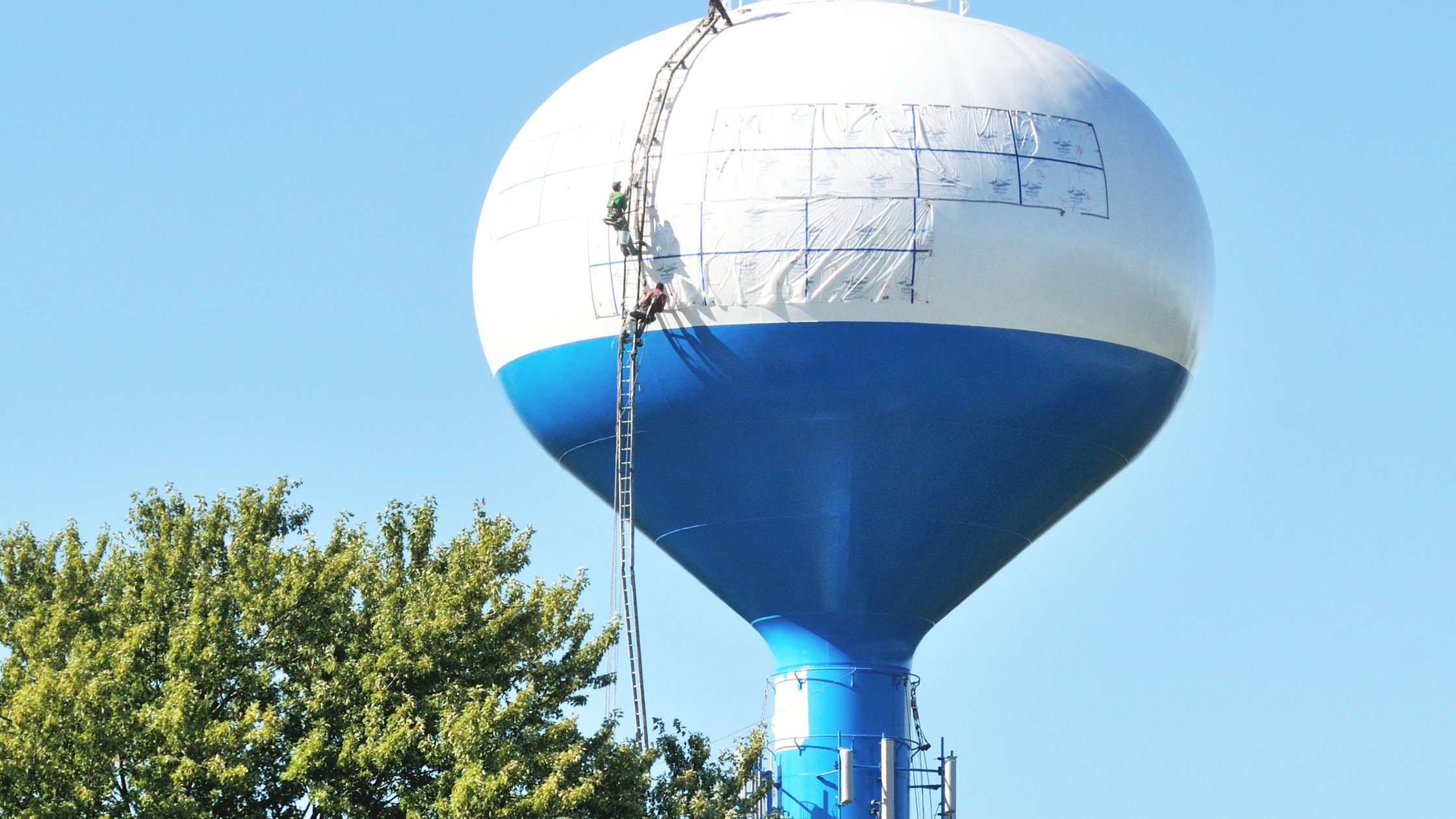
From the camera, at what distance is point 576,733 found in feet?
62.7

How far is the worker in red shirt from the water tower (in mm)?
141

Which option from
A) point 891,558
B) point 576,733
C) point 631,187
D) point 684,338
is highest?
point 631,187

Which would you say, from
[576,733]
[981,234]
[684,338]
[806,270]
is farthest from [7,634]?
[981,234]

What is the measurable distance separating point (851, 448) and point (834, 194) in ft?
8.76

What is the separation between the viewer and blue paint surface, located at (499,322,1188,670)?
69.4ft

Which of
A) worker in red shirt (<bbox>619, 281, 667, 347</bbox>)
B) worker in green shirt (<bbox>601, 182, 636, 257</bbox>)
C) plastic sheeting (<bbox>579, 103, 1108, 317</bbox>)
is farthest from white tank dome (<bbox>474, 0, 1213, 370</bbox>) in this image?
worker in green shirt (<bbox>601, 182, 636, 257</bbox>)

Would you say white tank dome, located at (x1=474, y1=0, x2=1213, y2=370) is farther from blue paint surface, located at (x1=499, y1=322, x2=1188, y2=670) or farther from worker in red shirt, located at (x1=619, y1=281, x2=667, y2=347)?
blue paint surface, located at (x1=499, y1=322, x2=1188, y2=670)

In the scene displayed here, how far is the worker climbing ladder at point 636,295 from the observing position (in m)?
21.2

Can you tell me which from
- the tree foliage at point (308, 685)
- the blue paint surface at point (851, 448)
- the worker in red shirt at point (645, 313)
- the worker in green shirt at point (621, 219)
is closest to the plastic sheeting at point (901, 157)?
the worker in green shirt at point (621, 219)

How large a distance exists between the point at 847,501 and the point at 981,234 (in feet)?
10.4

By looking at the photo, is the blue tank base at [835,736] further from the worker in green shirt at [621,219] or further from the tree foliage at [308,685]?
the worker in green shirt at [621,219]

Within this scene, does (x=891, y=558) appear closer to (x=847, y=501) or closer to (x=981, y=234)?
(x=847, y=501)

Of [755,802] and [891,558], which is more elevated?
[891,558]

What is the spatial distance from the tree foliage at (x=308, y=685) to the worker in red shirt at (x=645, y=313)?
244cm
